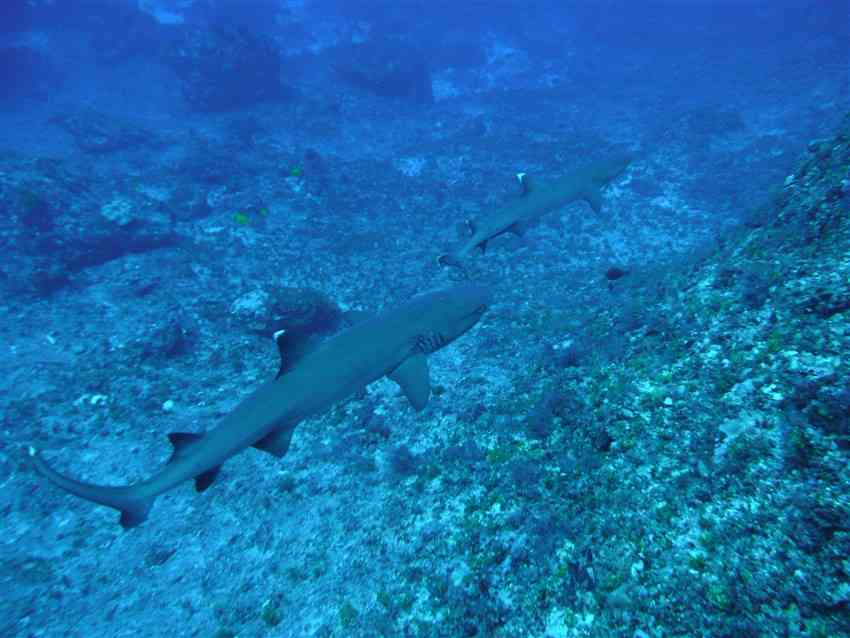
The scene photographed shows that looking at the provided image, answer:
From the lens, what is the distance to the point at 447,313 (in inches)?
213

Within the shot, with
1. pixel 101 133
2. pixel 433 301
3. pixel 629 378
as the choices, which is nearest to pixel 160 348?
pixel 433 301

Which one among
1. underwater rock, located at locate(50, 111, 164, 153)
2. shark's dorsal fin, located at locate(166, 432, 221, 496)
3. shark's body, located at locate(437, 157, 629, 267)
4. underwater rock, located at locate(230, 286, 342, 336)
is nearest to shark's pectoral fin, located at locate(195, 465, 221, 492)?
shark's dorsal fin, located at locate(166, 432, 221, 496)

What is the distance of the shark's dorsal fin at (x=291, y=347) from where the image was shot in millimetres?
4508

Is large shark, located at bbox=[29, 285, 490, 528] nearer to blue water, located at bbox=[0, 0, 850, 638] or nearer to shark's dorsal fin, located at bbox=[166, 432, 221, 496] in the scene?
shark's dorsal fin, located at bbox=[166, 432, 221, 496]

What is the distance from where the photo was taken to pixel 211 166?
59.1 feet

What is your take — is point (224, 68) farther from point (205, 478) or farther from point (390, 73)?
point (205, 478)

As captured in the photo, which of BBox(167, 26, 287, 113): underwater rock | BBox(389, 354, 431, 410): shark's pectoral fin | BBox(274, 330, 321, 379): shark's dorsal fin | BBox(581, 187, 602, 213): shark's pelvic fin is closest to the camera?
BBox(274, 330, 321, 379): shark's dorsal fin

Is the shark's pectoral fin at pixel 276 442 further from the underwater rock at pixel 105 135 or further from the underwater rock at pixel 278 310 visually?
the underwater rock at pixel 105 135

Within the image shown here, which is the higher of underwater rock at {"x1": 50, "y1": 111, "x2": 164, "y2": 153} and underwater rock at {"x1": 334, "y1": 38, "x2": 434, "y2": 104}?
underwater rock at {"x1": 50, "y1": 111, "x2": 164, "y2": 153}

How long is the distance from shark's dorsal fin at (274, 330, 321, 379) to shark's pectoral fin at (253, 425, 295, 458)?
0.59 meters

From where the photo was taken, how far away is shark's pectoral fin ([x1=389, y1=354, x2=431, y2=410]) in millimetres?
5266

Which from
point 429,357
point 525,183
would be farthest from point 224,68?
point 429,357

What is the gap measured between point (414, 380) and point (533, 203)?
17.9 ft

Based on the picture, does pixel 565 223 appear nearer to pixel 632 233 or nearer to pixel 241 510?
pixel 632 233
